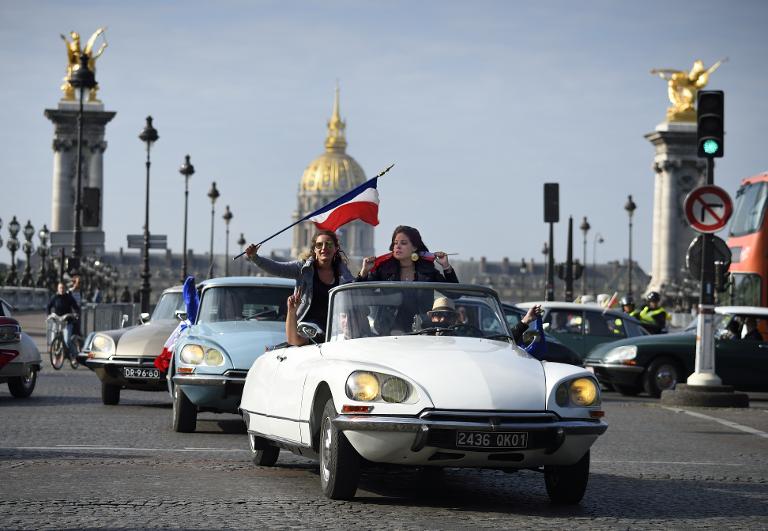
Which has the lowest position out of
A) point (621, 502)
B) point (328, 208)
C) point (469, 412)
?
point (621, 502)

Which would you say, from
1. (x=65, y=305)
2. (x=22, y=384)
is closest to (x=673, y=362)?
(x=22, y=384)

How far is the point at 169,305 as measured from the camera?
1825cm

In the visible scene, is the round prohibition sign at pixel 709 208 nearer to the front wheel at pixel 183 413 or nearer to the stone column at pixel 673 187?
the front wheel at pixel 183 413

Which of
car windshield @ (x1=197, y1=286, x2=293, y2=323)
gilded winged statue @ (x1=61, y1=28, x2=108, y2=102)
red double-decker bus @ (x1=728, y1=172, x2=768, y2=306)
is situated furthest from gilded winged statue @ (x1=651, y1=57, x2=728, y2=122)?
car windshield @ (x1=197, y1=286, x2=293, y2=323)

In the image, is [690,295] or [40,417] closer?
[40,417]

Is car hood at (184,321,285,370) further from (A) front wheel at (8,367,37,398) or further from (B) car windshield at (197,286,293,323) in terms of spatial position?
(A) front wheel at (8,367,37,398)

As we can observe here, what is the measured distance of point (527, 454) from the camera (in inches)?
328

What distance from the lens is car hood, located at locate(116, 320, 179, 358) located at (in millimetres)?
16875

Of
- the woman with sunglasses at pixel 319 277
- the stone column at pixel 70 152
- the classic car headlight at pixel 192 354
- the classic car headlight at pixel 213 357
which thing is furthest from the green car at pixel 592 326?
the stone column at pixel 70 152

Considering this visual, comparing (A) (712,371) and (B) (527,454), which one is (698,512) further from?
(A) (712,371)

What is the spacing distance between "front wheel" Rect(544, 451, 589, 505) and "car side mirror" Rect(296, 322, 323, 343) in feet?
5.18

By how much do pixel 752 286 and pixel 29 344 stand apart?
17.0 metres

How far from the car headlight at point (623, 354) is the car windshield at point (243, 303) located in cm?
916

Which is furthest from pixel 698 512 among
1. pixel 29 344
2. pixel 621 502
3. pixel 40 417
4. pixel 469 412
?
pixel 29 344
